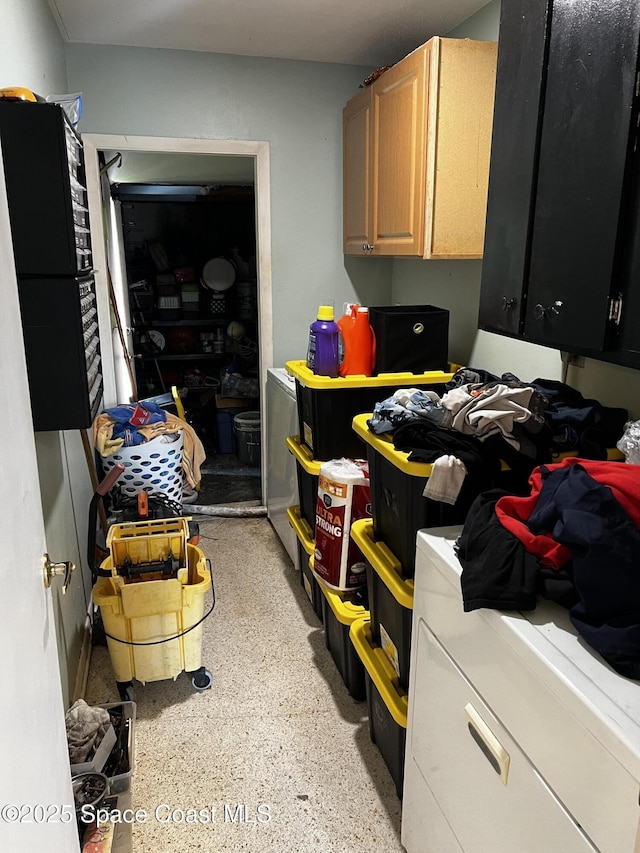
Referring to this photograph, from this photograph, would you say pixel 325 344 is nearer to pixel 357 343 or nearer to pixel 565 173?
pixel 357 343

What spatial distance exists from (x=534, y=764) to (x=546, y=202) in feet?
3.86

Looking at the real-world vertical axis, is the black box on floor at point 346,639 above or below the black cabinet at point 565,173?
below

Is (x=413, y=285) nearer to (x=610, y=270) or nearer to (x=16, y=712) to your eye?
(x=610, y=270)

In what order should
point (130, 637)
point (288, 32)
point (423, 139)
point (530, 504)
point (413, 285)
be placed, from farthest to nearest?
point (413, 285)
point (288, 32)
point (423, 139)
point (130, 637)
point (530, 504)

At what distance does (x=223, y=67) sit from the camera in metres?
3.07

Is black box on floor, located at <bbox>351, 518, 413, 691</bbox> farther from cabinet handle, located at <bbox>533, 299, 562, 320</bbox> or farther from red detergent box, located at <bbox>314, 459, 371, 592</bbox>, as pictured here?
cabinet handle, located at <bbox>533, 299, 562, 320</bbox>

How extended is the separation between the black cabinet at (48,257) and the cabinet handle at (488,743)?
1.19 metres

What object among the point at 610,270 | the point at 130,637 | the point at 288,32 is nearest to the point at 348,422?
the point at 130,637

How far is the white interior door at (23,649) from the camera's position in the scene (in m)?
0.81

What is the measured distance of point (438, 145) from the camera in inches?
90.5

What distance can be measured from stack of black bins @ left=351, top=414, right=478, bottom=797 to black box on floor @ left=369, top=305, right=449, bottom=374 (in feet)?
1.99

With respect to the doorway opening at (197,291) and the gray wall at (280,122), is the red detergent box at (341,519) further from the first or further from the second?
the doorway opening at (197,291)

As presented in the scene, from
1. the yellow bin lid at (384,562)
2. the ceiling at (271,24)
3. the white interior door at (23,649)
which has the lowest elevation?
the yellow bin lid at (384,562)

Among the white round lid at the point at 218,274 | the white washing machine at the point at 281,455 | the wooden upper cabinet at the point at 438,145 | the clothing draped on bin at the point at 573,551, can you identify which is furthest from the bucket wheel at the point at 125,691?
the white round lid at the point at 218,274
